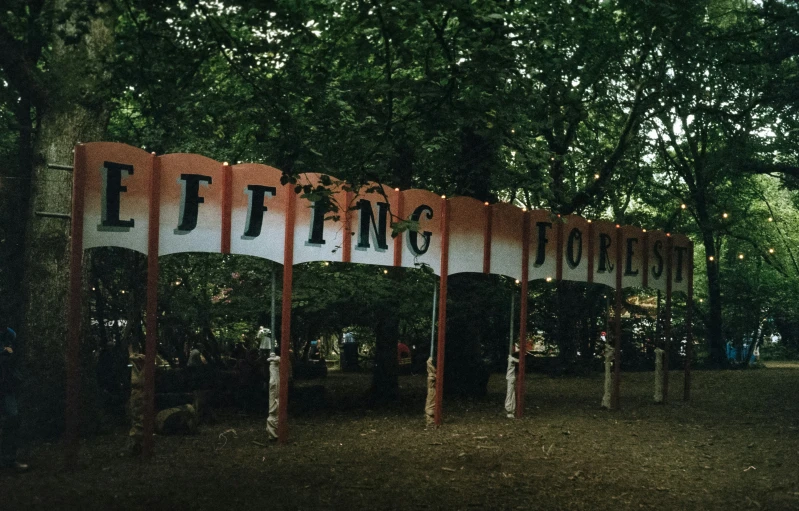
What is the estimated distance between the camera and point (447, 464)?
1095cm

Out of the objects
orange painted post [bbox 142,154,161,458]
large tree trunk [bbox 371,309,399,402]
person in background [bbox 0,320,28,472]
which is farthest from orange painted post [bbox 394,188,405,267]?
person in background [bbox 0,320,28,472]

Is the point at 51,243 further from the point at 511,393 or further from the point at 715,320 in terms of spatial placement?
the point at 715,320

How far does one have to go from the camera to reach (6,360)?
32.2 ft

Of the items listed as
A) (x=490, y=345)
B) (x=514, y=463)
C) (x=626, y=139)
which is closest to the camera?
(x=514, y=463)

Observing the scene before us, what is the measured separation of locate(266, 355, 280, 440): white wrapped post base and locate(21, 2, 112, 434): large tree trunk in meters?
2.93

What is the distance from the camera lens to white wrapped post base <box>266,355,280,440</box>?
12305 mm

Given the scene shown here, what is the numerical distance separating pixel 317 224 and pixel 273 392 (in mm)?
2383

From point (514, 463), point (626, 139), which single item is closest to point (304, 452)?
point (514, 463)

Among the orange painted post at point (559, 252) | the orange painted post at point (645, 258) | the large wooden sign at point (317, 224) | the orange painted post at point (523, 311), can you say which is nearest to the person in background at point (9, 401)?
the large wooden sign at point (317, 224)

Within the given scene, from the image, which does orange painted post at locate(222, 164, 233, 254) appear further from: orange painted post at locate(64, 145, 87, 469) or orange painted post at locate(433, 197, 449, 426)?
orange painted post at locate(433, 197, 449, 426)

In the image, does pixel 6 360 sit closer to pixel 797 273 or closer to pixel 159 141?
pixel 159 141

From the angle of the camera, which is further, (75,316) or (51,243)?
(51,243)

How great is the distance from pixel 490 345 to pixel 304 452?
20259mm

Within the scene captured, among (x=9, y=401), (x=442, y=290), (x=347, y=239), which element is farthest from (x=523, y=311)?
(x=9, y=401)
